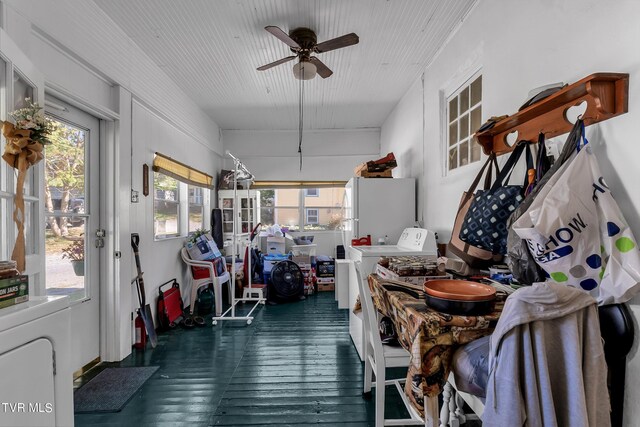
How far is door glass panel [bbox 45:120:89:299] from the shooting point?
223 cm

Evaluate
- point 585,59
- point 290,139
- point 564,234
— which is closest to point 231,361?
point 564,234

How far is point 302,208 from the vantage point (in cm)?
591

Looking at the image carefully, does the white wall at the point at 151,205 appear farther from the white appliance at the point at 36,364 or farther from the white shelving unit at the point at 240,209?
the white appliance at the point at 36,364

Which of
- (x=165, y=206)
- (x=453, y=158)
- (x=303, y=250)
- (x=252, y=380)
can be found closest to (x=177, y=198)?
(x=165, y=206)

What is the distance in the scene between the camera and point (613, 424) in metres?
1.21

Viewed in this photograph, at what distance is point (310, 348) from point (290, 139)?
3988 millimetres

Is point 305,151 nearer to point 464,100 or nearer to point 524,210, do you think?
point 464,100

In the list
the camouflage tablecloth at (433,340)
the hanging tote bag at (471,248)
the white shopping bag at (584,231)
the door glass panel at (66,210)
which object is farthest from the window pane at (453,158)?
the door glass panel at (66,210)

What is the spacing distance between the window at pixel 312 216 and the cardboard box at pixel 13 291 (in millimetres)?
4837

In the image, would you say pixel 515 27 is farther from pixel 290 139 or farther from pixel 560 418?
pixel 290 139

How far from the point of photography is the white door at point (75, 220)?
2.24 metres

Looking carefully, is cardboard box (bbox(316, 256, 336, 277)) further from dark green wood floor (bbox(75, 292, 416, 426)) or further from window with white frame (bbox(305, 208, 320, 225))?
dark green wood floor (bbox(75, 292, 416, 426))

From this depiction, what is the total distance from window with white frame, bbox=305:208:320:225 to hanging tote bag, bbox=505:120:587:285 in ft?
15.0

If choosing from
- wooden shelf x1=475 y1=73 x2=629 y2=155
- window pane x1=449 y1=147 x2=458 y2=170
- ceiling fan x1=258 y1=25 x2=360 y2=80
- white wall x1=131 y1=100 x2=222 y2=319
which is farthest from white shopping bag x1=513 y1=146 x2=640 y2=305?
white wall x1=131 y1=100 x2=222 y2=319
